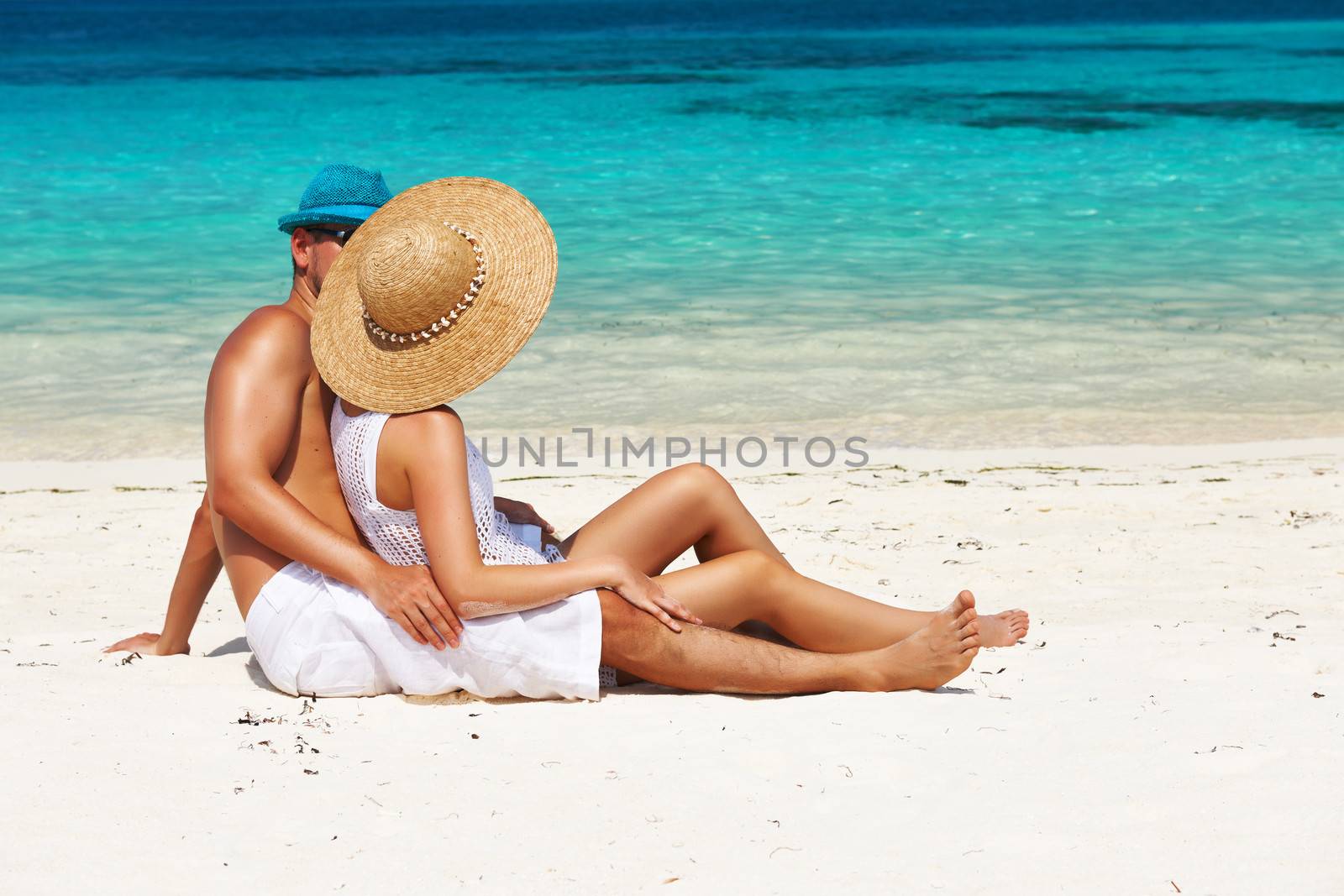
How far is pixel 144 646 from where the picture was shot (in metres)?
3.81

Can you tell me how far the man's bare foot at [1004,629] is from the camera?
359cm

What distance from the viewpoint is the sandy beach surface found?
2455mm

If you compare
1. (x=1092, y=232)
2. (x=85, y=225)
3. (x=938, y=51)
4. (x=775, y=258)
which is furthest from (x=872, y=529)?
(x=938, y=51)

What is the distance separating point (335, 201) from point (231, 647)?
1449 mm

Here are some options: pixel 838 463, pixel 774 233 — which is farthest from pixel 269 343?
pixel 774 233

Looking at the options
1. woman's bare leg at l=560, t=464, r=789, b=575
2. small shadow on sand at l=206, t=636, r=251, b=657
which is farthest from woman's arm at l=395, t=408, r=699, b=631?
small shadow on sand at l=206, t=636, r=251, b=657

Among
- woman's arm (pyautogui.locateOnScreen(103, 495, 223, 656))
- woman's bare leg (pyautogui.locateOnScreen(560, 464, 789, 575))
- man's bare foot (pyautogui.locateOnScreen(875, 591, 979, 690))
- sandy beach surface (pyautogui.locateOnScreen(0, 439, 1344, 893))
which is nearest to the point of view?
sandy beach surface (pyautogui.locateOnScreen(0, 439, 1344, 893))

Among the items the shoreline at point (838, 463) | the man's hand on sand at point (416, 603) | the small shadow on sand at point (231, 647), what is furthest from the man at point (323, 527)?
the shoreline at point (838, 463)

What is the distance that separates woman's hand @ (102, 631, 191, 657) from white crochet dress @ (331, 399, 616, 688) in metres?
0.83

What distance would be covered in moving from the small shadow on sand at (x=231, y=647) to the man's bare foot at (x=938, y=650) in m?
1.88

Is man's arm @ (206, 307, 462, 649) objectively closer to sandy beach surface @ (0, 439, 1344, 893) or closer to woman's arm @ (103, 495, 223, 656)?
sandy beach surface @ (0, 439, 1344, 893)

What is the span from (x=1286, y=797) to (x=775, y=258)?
10.1 m

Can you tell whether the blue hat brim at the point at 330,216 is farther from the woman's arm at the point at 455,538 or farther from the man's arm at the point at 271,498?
the woman's arm at the point at 455,538

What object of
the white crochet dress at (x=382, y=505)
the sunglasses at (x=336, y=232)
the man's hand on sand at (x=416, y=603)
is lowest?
the man's hand on sand at (x=416, y=603)
